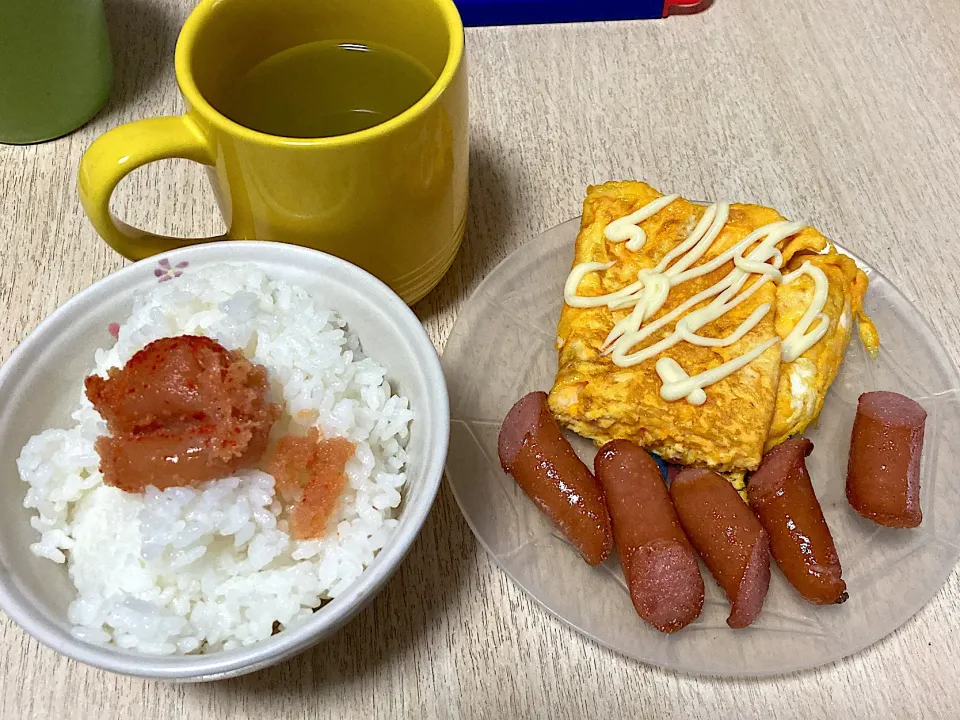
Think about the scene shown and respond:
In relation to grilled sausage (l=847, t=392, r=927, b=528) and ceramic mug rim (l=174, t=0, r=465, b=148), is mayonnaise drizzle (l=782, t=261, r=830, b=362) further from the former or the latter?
ceramic mug rim (l=174, t=0, r=465, b=148)

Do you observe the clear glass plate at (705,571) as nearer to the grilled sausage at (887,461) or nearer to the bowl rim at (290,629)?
the grilled sausage at (887,461)

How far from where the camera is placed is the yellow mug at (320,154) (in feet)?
3.44

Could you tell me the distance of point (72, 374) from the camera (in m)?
1.06

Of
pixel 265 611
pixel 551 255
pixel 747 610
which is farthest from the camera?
pixel 551 255

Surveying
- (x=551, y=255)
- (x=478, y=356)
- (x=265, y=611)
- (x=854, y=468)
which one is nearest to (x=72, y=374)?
(x=265, y=611)


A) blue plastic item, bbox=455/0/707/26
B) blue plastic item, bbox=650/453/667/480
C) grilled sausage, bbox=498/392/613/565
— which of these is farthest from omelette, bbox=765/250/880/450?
blue plastic item, bbox=455/0/707/26

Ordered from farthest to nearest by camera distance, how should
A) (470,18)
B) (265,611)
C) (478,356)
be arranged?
(470,18)
(478,356)
(265,611)

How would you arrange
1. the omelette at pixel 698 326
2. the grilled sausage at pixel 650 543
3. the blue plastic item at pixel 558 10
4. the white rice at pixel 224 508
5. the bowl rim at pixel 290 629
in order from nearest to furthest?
A: the bowl rim at pixel 290 629, the white rice at pixel 224 508, the grilled sausage at pixel 650 543, the omelette at pixel 698 326, the blue plastic item at pixel 558 10

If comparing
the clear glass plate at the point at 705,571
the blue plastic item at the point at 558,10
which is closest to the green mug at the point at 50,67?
the blue plastic item at the point at 558,10

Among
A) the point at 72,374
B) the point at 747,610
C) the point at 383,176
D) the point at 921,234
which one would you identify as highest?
the point at 383,176

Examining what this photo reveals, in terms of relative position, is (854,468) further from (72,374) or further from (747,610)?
(72,374)

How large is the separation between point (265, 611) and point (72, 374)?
1.41 feet

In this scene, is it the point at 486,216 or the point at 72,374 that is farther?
the point at 486,216

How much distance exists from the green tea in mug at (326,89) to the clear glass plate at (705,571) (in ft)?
1.12
